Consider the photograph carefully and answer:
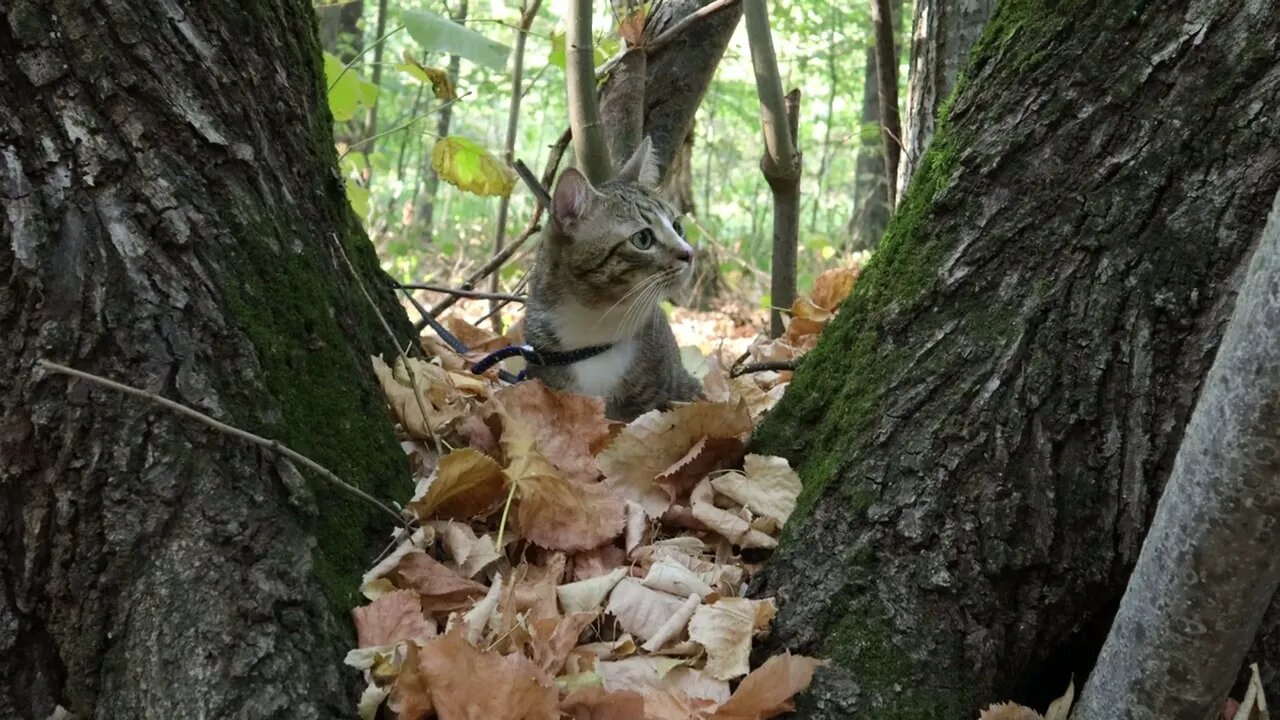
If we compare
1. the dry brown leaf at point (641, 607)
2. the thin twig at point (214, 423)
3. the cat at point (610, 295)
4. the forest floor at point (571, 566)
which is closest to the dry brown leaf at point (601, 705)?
the forest floor at point (571, 566)

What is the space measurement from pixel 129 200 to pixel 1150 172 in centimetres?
173

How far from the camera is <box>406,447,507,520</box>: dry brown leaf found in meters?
1.88

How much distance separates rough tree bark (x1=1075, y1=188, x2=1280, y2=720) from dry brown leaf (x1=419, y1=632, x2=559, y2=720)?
847mm

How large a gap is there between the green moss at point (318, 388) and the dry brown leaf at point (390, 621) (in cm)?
4

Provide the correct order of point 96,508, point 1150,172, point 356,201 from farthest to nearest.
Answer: point 356,201
point 1150,172
point 96,508

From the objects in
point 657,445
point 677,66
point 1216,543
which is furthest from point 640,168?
point 1216,543

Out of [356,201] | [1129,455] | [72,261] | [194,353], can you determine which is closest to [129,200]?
[72,261]

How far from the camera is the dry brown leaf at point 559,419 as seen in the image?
7.20 ft

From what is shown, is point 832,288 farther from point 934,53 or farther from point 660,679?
point 660,679

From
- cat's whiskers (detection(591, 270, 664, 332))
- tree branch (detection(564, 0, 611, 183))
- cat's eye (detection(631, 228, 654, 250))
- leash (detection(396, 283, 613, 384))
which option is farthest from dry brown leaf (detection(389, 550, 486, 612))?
tree branch (detection(564, 0, 611, 183))

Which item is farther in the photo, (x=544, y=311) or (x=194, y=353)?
(x=544, y=311)

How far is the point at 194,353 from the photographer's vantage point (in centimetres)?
157

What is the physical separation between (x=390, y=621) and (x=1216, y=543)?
1.22 m

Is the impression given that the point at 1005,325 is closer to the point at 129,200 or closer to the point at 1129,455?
the point at 1129,455
